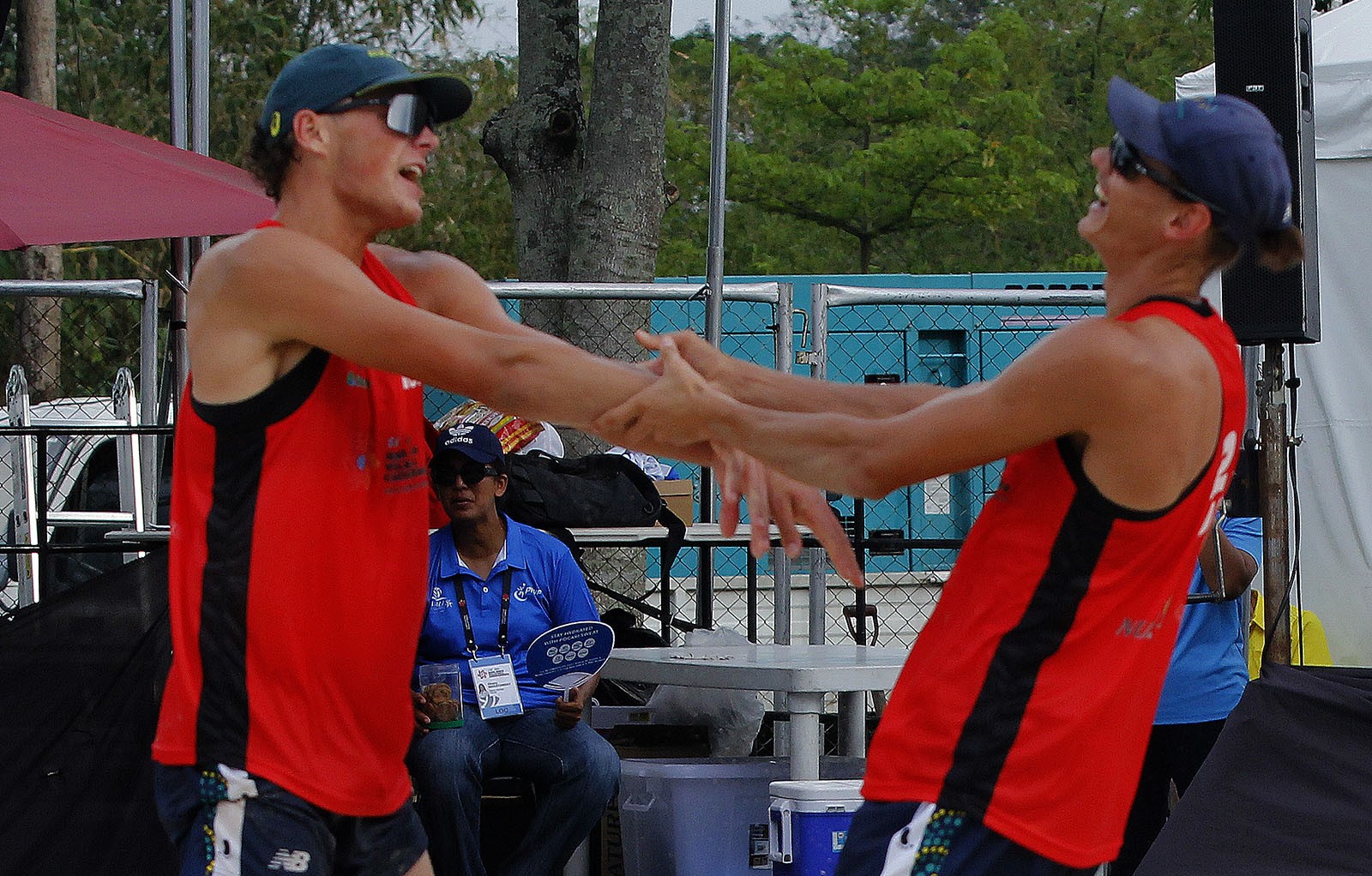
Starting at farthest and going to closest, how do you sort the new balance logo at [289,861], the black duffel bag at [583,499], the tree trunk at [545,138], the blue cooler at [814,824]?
the tree trunk at [545,138] → the black duffel bag at [583,499] → the blue cooler at [814,824] → the new balance logo at [289,861]

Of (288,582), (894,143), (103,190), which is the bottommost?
(288,582)

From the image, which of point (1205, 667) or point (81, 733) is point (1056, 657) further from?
point (81, 733)

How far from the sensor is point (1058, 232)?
2823cm

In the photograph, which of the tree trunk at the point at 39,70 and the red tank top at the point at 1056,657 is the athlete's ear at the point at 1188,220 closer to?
the red tank top at the point at 1056,657

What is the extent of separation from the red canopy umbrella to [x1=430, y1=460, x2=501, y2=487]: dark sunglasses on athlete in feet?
4.02

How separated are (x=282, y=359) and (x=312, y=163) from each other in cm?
42

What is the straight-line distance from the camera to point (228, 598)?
2758 millimetres

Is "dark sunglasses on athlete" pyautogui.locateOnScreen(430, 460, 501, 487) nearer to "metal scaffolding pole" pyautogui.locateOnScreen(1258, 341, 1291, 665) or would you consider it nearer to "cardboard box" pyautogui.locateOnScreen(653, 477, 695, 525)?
"cardboard box" pyautogui.locateOnScreen(653, 477, 695, 525)

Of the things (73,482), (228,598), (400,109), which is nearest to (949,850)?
(228,598)

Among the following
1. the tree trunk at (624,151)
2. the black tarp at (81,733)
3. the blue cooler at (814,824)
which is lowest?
the blue cooler at (814,824)

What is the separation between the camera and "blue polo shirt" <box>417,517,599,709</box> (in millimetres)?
5461

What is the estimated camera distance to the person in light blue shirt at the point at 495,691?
5.07m

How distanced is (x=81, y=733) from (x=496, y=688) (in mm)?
1341

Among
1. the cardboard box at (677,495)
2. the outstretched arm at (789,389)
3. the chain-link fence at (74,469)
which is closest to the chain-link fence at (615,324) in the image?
the cardboard box at (677,495)
